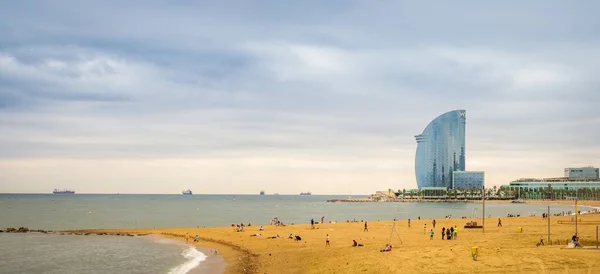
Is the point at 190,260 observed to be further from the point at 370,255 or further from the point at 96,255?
the point at 370,255

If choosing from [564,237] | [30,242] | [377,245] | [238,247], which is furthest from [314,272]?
[30,242]

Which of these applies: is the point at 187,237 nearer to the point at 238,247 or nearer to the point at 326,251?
the point at 238,247

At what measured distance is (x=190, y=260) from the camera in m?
42.6

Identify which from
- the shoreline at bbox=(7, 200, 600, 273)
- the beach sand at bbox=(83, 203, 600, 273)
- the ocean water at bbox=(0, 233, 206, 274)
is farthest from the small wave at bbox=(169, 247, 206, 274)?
the beach sand at bbox=(83, 203, 600, 273)

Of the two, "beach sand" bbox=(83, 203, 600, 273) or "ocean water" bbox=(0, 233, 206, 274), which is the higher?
"beach sand" bbox=(83, 203, 600, 273)

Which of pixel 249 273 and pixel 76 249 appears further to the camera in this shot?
pixel 76 249

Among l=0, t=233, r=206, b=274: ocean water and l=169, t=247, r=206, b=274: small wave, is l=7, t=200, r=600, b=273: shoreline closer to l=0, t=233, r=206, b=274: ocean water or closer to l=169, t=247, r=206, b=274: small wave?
l=169, t=247, r=206, b=274: small wave

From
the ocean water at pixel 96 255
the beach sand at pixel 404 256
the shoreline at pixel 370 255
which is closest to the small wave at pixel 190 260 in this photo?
the ocean water at pixel 96 255

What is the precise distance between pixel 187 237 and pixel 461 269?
37.8 meters

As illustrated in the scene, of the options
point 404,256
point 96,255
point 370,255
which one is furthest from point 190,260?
point 404,256

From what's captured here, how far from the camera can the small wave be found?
37656 millimetres

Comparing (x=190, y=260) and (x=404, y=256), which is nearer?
(x=404, y=256)

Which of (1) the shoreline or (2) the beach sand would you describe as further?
(1) the shoreline

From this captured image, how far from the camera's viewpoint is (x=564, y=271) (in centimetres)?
2636
